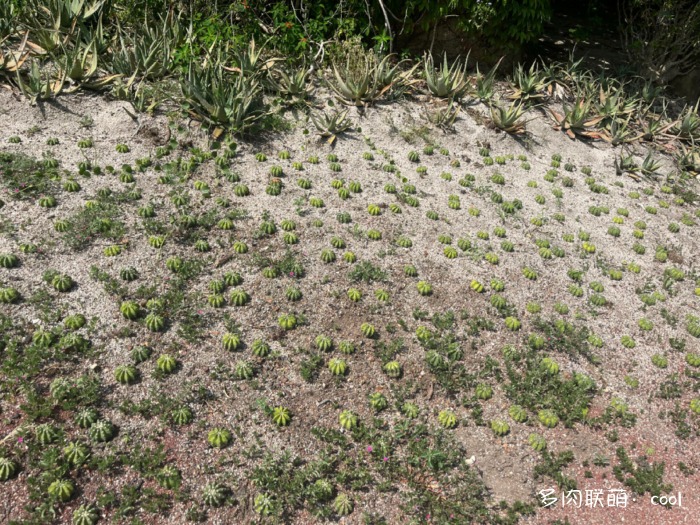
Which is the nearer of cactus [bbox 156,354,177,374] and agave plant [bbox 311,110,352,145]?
cactus [bbox 156,354,177,374]

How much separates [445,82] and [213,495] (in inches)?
293

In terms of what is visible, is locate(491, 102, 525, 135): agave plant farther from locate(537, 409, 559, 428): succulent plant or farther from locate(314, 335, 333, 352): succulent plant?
locate(314, 335, 333, 352): succulent plant

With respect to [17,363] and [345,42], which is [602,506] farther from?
[345,42]

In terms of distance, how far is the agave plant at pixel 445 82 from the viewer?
28.3 feet

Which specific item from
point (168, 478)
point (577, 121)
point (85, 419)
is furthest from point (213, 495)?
point (577, 121)

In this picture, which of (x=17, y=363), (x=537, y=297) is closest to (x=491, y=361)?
(x=537, y=297)

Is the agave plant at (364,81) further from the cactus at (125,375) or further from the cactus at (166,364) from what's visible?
the cactus at (125,375)

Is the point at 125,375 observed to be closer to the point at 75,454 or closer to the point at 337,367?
the point at 75,454

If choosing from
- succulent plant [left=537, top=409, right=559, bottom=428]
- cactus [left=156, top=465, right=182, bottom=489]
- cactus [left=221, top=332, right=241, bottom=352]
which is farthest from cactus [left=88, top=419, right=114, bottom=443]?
succulent plant [left=537, top=409, right=559, bottom=428]

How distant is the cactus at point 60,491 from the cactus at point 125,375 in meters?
0.92

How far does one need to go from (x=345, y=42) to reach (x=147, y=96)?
136 inches

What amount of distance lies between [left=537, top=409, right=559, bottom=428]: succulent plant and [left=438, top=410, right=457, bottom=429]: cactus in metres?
0.85

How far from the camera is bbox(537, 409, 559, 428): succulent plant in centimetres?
465

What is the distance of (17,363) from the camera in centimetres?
425
